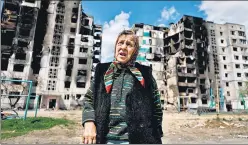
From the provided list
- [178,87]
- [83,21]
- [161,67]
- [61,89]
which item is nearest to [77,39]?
[83,21]

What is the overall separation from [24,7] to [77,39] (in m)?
9.70

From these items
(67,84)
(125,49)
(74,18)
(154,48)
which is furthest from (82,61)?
(125,49)

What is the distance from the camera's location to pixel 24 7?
30578mm

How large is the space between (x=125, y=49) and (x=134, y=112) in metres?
0.61

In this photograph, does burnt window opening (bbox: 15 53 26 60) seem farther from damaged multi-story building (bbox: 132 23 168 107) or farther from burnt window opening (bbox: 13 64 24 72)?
damaged multi-story building (bbox: 132 23 168 107)

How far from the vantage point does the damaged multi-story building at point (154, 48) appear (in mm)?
37219

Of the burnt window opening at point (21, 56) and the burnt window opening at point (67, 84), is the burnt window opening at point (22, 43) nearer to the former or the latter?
the burnt window opening at point (21, 56)

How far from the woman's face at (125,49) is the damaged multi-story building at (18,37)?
91.8ft

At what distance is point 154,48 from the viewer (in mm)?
40594

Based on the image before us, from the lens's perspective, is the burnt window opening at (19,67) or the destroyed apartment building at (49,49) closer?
the destroyed apartment building at (49,49)

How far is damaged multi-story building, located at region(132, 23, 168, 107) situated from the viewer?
1465 inches

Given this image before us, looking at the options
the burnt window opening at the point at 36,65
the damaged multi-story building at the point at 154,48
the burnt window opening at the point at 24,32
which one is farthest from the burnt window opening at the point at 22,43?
the damaged multi-story building at the point at 154,48

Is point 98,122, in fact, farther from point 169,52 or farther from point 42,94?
point 169,52

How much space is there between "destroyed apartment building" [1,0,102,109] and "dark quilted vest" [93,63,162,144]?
1076 inches
